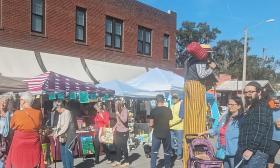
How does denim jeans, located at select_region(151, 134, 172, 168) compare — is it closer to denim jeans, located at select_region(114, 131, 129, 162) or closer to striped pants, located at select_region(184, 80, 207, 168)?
denim jeans, located at select_region(114, 131, 129, 162)

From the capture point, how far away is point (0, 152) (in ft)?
27.7

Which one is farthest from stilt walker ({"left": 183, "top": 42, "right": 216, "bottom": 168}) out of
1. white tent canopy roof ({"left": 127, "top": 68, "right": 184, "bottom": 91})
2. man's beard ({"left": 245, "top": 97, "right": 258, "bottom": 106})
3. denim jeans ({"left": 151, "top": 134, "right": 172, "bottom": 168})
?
white tent canopy roof ({"left": 127, "top": 68, "right": 184, "bottom": 91})

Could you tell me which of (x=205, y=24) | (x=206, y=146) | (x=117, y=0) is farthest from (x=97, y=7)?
(x=205, y=24)

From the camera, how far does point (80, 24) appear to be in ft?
72.0

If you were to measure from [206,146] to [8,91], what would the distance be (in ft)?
23.6

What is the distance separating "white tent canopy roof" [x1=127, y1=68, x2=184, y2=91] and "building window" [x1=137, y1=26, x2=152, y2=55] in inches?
260

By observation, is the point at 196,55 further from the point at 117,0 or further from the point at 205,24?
the point at 205,24

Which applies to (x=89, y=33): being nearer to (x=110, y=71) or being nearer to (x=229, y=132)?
(x=110, y=71)

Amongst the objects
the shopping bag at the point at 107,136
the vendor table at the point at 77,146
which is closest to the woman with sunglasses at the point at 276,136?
the shopping bag at the point at 107,136

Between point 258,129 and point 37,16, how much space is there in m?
15.4

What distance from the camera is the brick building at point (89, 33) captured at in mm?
18172

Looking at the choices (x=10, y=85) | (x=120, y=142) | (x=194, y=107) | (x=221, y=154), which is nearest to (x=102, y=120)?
(x=120, y=142)

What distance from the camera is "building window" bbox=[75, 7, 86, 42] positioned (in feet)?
71.3

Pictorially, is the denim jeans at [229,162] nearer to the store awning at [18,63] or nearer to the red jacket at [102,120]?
the red jacket at [102,120]
